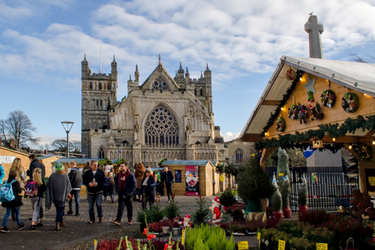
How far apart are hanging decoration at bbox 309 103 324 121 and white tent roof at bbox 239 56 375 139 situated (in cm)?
A: 78

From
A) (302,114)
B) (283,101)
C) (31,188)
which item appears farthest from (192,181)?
(302,114)

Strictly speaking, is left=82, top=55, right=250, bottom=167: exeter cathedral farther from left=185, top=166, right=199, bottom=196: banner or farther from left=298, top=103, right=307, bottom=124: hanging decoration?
left=298, top=103, right=307, bottom=124: hanging decoration

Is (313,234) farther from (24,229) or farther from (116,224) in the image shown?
(24,229)

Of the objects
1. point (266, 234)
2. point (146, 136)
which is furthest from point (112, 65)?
point (266, 234)

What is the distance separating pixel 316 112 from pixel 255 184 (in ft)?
7.67

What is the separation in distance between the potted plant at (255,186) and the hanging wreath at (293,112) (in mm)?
1372

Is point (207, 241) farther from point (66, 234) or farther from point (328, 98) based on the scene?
point (66, 234)

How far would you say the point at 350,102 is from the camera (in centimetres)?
556

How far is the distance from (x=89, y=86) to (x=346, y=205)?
5154 centimetres

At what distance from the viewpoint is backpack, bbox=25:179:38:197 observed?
8.46m

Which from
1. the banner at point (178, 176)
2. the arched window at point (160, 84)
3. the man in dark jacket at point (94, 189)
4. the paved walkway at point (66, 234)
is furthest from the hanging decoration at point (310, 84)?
the arched window at point (160, 84)

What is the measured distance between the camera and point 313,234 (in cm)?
498

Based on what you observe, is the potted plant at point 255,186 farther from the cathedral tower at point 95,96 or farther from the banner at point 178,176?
the cathedral tower at point 95,96

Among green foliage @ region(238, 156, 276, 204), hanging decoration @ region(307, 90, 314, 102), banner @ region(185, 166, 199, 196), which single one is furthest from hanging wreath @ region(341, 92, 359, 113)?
banner @ region(185, 166, 199, 196)
